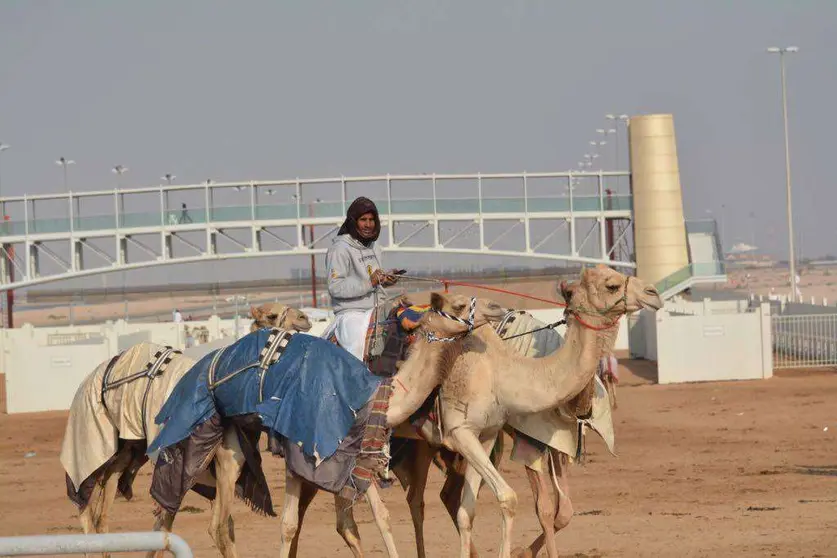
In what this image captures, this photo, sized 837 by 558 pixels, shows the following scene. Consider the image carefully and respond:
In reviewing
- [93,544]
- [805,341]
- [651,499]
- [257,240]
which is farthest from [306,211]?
[93,544]

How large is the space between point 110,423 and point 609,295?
473 centimetres

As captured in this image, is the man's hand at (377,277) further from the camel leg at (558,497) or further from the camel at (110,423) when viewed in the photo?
the camel leg at (558,497)

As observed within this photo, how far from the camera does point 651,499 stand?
55.8 ft

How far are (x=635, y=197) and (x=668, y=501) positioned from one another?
41044mm

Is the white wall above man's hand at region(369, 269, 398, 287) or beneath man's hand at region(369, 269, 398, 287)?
beneath

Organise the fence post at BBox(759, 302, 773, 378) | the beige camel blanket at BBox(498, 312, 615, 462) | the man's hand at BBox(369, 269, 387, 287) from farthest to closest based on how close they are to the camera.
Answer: the fence post at BBox(759, 302, 773, 378), the man's hand at BBox(369, 269, 387, 287), the beige camel blanket at BBox(498, 312, 615, 462)

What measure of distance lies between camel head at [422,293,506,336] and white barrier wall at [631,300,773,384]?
2452 centimetres

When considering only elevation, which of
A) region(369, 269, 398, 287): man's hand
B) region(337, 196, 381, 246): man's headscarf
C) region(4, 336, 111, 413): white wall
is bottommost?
region(4, 336, 111, 413): white wall

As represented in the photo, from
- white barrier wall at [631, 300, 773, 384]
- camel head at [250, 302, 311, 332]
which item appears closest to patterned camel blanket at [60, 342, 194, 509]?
camel head at [250, 302, 311, 332]

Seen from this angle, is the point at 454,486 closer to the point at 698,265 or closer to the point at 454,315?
the point at 454,315

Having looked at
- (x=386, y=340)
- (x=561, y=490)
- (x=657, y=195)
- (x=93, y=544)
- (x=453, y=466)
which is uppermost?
(x=657, y=195)

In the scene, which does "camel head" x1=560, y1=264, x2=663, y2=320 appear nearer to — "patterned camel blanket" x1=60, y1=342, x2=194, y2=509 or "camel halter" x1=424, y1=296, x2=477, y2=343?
"camel halter" x1=424, y1=296, x2=477, y2=343

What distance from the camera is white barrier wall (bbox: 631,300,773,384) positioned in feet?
116

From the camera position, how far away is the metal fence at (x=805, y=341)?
126 ft
